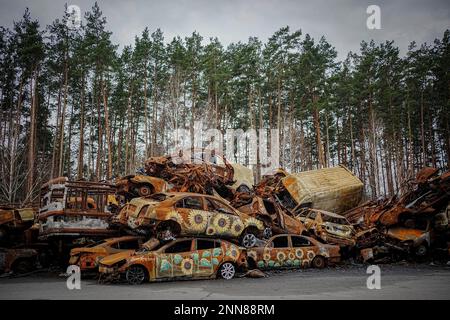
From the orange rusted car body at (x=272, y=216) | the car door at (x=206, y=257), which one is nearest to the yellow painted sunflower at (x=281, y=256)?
the orange rusted car body at (x=272, y=216)

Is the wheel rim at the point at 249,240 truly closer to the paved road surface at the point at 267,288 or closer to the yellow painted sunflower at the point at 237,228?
the yellow painted sunflower at the point at 237,228

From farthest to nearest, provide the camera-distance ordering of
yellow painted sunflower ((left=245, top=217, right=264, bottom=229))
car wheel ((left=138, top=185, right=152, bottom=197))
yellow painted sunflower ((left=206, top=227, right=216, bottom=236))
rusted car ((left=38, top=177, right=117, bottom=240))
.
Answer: car wheel ((left=138, top=185, right=152, bottom=197)) < yellow painted sunflower ((left=245, top=217, right=264, bottom=229)) < rusted car ((left=38, top=177, right=117, bottom=240)) < yellow painted sunflower ((left=206, top=227, right=216, bottom=236))

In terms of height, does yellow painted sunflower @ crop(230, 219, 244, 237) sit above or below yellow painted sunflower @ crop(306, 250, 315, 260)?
above

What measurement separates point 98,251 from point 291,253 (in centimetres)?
588

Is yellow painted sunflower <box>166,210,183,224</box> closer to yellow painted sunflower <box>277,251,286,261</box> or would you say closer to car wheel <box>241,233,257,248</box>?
car wheel <box>241,233,257,248</box>

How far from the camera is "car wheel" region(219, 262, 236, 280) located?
9172mm

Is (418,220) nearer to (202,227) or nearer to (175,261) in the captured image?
(202,227)

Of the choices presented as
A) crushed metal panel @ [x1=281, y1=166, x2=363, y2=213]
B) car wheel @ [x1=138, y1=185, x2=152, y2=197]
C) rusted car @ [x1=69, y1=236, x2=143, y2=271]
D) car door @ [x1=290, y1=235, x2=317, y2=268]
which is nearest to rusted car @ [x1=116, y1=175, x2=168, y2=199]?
car wheel @ [x1=138, y1=185, x2=152, y2=197]

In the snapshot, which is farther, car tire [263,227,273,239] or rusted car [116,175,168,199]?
rusted car [116,175,168,199]

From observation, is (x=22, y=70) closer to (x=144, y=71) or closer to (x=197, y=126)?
(x=144, y=71)

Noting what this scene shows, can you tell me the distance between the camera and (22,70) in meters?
27.3

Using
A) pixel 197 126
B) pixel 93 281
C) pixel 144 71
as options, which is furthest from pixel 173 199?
pixel 144 71

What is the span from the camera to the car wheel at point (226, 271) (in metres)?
9.17

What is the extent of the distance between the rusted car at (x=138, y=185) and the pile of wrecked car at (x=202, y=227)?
1.5 inches
